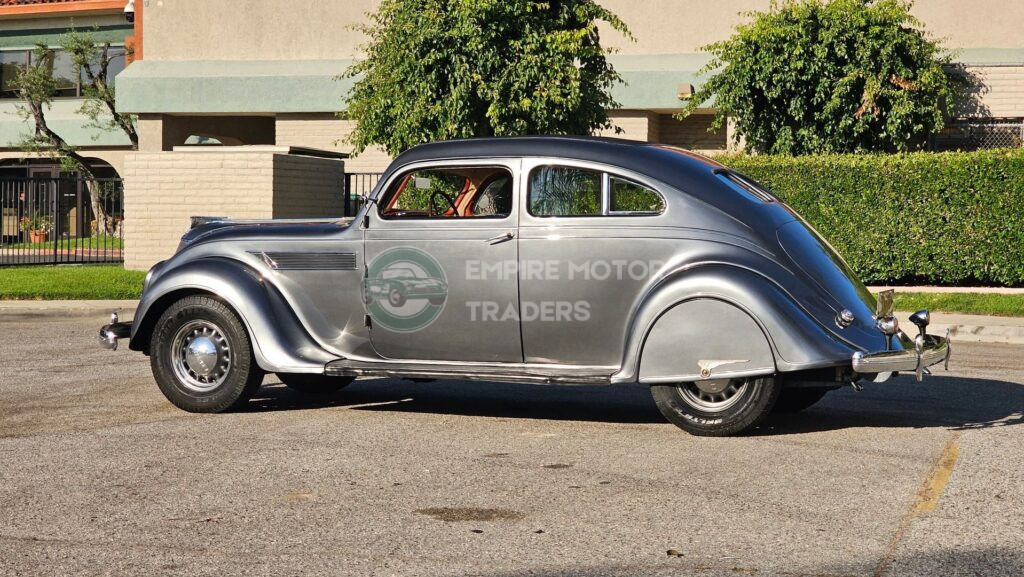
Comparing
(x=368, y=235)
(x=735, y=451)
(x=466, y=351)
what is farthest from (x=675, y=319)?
(x=368, y=235)

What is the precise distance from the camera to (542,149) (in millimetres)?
8875

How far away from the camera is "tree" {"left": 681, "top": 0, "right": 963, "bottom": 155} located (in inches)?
969

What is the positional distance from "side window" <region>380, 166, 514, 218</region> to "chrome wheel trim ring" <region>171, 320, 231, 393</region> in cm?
151

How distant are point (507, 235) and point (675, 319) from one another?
125 centimetres

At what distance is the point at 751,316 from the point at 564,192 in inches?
59.0

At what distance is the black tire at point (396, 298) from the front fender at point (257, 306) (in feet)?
1.89

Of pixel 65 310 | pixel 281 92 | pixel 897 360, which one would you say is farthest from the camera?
pixel 281 92

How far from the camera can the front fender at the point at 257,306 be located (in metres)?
9.12

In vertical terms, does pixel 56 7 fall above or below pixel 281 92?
above

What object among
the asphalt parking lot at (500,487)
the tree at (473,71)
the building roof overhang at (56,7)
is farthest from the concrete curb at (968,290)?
the building roof overhang at (56,7)

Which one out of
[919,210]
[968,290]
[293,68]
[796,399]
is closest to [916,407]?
[796,399]

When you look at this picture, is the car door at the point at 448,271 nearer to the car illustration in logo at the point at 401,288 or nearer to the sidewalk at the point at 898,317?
the car illustration in logo at the point at 401,288

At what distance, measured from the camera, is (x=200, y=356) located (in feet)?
31.0

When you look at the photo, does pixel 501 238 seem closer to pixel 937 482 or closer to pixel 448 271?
pixel 448 271
